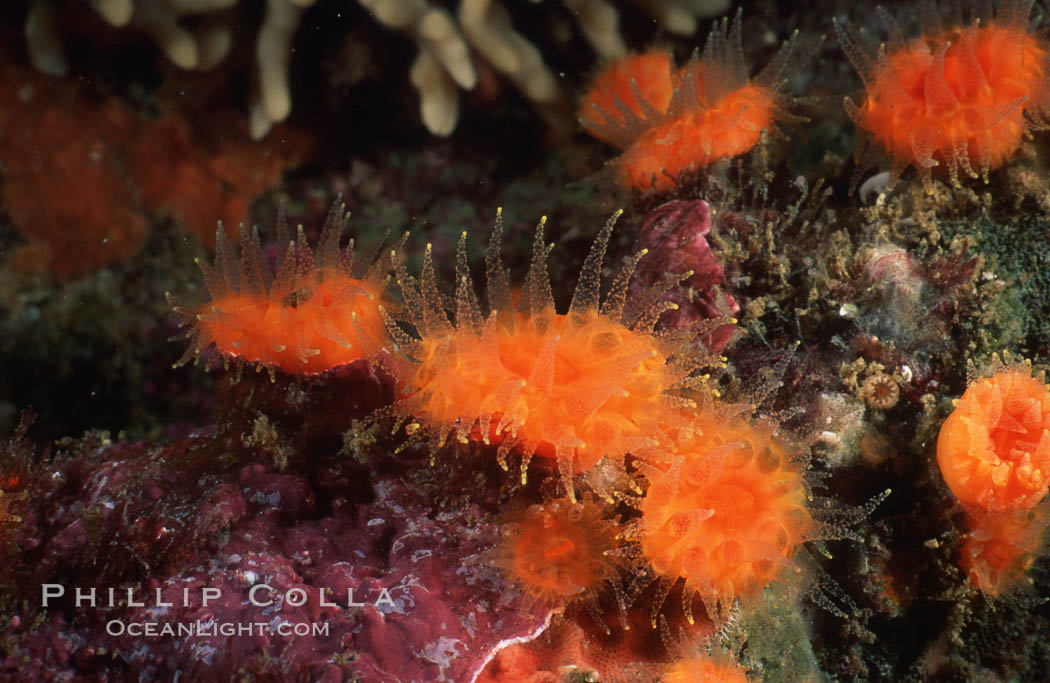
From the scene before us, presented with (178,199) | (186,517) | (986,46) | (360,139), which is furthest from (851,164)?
(178,199)

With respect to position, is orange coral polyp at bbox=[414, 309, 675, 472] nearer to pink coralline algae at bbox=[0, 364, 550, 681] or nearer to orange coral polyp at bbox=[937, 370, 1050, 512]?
pink coralline algae at bbox=[0, 364, 550, 681]

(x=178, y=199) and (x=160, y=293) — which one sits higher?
(x=178, y=199)

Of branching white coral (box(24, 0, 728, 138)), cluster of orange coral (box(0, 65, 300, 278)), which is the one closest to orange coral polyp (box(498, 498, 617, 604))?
branching white coral (box(24, 0, 728, 138))

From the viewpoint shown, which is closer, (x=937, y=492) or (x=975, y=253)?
(x=937, y=492)

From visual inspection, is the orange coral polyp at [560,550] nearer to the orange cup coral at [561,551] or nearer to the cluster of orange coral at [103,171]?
the orange cup coral at [561,551]

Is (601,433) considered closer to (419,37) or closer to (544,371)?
(544,371)

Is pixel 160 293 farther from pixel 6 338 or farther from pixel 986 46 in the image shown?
pixel 986 46
